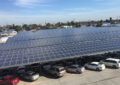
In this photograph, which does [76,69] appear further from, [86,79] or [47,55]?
[47,55]

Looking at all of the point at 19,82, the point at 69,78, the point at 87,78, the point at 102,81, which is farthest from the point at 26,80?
the point at 102,81

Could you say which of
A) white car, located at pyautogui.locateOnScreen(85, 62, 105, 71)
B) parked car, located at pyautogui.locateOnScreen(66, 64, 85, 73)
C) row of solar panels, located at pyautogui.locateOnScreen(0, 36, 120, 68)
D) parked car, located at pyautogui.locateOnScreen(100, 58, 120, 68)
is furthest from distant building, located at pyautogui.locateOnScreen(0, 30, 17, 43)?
parked car, located at pyautogui.locateOnScreen(100, 58, 120, 68)

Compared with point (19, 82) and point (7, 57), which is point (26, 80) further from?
point (7, 57)

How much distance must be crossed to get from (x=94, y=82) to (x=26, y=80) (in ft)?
31.6

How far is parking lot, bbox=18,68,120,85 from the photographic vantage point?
1515 centimetres

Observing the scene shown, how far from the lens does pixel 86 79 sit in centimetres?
1619

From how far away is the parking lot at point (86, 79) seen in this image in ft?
49.7

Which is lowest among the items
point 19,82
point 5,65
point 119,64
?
point 19,82

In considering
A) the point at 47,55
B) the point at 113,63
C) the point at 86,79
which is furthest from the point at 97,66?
the point at 47,55

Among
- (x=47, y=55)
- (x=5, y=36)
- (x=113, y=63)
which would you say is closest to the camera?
(x=47, y=55)

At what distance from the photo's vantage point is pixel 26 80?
17.4 meters

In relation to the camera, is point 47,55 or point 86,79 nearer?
point 86,79

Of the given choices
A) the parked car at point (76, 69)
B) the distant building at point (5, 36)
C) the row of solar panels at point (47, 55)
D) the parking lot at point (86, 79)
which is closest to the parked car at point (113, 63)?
the parking lot at point (86, 79)

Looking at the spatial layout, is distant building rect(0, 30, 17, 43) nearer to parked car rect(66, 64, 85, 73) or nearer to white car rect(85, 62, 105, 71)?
parked car rect(66, 64, 85, 73)
